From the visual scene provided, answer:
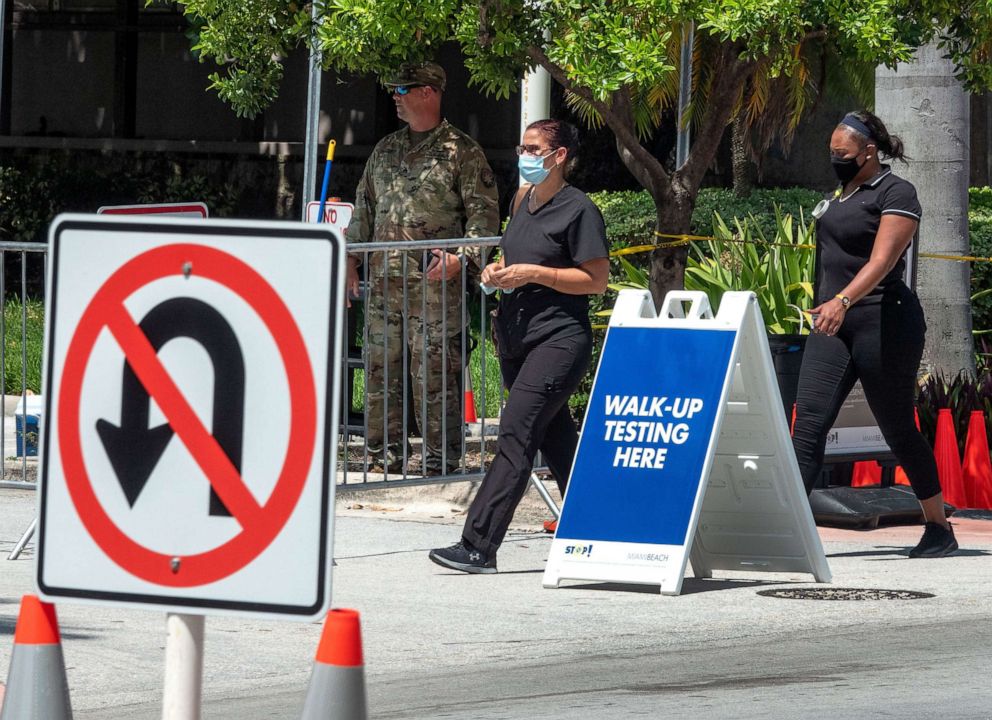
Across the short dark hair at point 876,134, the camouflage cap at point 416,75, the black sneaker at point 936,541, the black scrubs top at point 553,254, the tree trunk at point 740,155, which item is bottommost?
the black sneaker at point 936,541

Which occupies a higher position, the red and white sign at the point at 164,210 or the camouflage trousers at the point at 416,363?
the red and white sign at the point at 164,210

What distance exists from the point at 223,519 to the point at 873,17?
6.10m

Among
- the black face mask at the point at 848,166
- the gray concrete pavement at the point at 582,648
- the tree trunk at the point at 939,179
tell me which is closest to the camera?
the gray concrete pavement at the point at 582,648

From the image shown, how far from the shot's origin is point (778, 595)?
7.92 m

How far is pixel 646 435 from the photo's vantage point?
26.4 feet

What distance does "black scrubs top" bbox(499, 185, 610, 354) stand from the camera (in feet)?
26.6

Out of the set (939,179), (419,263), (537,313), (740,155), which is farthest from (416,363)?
(740,155)

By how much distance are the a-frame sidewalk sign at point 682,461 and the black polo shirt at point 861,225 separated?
2.40 ft

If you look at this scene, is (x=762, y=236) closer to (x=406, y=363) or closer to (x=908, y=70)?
(x=908, y=70)

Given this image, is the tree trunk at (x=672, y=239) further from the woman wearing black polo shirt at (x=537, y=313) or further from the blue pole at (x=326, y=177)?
the woman wearing black polo shirt at (x=537, y=313)

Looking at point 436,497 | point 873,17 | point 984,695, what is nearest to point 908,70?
point 873,17

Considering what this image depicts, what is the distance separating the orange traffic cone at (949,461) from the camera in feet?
35.3

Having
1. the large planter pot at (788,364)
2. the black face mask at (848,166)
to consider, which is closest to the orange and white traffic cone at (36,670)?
the black face mask at (848,166)

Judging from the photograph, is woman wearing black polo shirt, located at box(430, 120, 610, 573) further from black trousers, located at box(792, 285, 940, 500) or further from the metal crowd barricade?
black trousers, located at box(792, 285, 940, 500)
